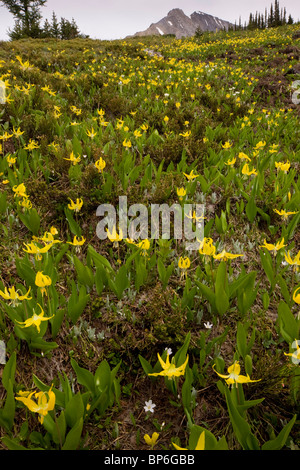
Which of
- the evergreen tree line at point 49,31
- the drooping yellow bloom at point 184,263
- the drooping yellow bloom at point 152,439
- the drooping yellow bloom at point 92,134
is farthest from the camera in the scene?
the evergreen tree line at point 49,31

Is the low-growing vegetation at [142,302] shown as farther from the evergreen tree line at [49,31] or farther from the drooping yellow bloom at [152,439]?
the evergreen tree line at [49,31]

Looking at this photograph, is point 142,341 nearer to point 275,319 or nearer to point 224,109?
point 275,319

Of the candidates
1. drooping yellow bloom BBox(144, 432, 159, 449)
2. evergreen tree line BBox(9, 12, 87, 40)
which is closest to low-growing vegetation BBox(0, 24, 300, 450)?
drooping yellow bloom BBox(144, 432, 159, 449)

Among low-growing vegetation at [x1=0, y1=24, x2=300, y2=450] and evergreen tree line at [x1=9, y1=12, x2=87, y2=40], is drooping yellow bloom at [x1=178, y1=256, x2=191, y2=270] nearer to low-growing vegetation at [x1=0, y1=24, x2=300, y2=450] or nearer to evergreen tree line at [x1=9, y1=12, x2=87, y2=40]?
low-growing vegetation at [x1=0, y1=24, x2=300, y2=450]

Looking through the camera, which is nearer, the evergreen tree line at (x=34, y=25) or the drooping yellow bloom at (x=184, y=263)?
the drooping yellow bloom at (x=184, y=263)

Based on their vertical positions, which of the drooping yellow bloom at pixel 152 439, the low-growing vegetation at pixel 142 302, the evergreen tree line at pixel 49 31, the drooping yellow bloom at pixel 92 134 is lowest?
the drooping yellow bloom at pixel 152 439

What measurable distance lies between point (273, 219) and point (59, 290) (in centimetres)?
206

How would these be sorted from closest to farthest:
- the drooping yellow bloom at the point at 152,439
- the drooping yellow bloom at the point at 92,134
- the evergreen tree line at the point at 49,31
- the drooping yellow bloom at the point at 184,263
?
the drooping yellow bloom at the point at 152,439 → the drooping yellow bloom at the point at 184,263 → the drooping yellow bloom at the point at 92,134 → the evergreen tree line at the point at 49,31

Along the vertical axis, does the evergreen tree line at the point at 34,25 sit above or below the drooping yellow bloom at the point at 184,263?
above

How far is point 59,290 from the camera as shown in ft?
6.72

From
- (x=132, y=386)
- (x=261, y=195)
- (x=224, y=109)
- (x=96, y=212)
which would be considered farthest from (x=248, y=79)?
(x=132, y=386)

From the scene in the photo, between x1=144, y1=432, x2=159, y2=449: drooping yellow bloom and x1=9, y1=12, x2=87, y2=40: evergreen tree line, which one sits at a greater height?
x1=9, y1=12, x2=87, y2=40: evergreen tree line

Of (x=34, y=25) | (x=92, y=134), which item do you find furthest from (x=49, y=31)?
(x=92, y=134)

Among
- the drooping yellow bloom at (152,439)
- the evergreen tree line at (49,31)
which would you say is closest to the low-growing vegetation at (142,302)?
the drooping yellow bloom at (152,439)
